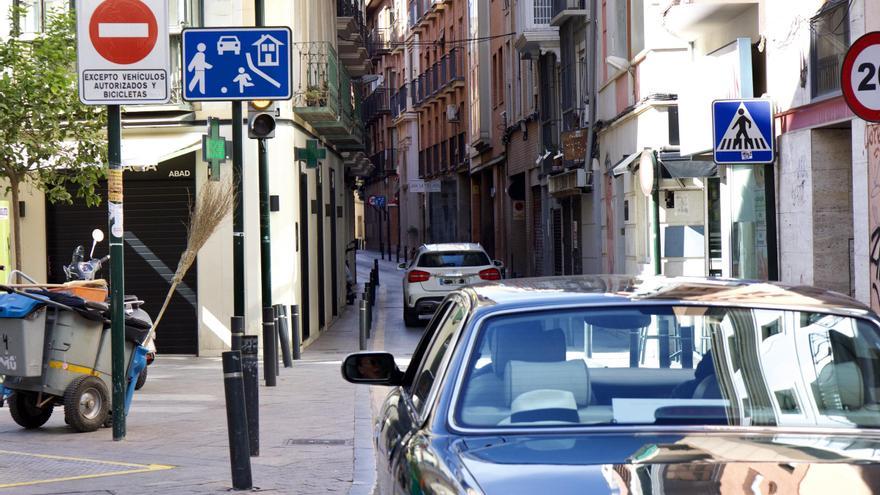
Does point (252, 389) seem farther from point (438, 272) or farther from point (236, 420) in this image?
point (438, 272)

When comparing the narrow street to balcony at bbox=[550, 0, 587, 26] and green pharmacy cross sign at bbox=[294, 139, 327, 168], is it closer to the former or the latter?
green pharmacy cross sign at bbox=[294, 139, 327, 168]

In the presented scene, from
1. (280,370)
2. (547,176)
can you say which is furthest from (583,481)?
Result: (547,176)

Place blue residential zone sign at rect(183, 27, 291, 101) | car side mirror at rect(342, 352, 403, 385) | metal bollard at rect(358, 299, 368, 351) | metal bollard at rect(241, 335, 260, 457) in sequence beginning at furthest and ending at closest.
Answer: metal bollard at rect(358, 299, 368, 351)
blue residential zone sign at rect(183, 27, 291, 101)
metal bollard at rect(241, 335, 260, 457)
car side mirror at rect(342, 352, 403, 385)

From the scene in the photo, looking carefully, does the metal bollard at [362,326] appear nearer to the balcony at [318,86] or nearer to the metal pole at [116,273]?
the balcony at [318,86]

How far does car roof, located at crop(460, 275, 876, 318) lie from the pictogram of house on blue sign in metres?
6.91

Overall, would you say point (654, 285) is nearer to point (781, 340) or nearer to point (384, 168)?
point (781, 340)

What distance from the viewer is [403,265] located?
30.0 m

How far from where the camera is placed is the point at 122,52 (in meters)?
11.2

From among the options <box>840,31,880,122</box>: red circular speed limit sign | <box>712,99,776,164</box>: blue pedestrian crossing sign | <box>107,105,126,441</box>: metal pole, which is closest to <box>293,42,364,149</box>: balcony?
<box>712,99,776,164</box>: blue pedestrian crossing sign

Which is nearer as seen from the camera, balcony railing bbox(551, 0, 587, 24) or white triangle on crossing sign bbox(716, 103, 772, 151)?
white triangle on crossing sign bbox(716, 103, 772, 151)

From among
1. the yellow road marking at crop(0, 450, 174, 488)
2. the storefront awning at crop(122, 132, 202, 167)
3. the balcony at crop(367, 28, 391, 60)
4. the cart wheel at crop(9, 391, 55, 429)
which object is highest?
the balcony at crop(367, 28, 391, 60)

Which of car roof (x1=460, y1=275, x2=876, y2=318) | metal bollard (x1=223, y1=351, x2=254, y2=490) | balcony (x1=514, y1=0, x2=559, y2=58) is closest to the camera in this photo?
car roof (x1=460, y1=275, x2=876, y2=318)

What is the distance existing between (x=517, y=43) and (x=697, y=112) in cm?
1748

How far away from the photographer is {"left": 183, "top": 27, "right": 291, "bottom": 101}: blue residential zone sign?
1159 cm
